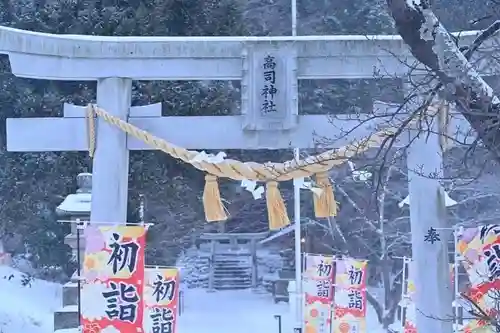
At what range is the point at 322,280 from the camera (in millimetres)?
11531

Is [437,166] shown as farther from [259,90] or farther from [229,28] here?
[229,28]

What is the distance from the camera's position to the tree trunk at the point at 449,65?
3.06m

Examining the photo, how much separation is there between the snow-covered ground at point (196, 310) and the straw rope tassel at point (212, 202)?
736 cm

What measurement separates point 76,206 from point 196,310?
22.7 feet

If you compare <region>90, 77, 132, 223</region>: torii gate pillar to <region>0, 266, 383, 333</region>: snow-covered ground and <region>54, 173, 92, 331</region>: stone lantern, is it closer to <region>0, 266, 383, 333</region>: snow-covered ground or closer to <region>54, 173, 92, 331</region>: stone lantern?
<region>54, 173, 92, 331</region>: stone lantern

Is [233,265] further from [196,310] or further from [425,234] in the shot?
[425,234]

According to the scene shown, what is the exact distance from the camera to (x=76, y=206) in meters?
9.80

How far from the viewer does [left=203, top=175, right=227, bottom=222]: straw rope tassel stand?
22.3 feet

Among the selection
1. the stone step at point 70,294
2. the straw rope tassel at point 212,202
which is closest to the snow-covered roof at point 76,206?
the stone step at point 70,294

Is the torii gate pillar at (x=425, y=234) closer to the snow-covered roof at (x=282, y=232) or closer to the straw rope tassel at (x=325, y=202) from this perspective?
the straw rope tassel at (x=325, y=202)

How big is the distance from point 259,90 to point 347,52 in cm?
89

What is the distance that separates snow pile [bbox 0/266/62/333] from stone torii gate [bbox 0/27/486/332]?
273 inches

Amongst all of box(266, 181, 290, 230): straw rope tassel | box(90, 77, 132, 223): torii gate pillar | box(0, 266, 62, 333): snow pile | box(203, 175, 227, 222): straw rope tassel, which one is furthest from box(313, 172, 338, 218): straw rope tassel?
box(0, 266, 62, 333): snow pile

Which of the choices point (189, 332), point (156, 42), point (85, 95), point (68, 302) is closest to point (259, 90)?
point (156, 42)
